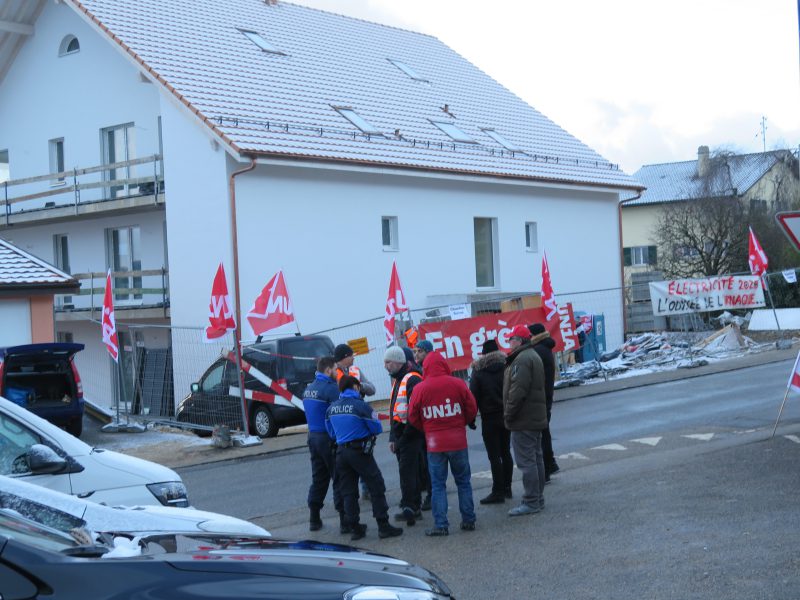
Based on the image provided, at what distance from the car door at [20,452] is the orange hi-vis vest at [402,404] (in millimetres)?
3719

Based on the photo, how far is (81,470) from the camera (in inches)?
289

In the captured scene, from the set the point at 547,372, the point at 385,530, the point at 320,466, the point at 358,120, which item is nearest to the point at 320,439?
the point at 320,466

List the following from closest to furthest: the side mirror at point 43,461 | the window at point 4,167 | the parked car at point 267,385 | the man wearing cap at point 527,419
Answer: the side mirror at point 43,461
the man wearing cap at point 527,419
the parked car at point 267,385
the window at point 4,167

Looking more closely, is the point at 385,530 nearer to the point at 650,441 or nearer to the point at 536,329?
the point at 536,329

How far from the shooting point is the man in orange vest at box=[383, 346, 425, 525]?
10289 millimetres

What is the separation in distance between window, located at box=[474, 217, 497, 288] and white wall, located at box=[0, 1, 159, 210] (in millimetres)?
8981

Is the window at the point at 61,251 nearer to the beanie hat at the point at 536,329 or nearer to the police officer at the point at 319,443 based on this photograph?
the police officer at the point at 319,443

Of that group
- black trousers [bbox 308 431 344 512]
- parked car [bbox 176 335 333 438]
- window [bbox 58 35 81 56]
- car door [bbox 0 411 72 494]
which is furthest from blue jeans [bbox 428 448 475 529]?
window [bbox 58 35 81 56]

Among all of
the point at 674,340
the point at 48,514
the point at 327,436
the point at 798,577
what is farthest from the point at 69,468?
the point at 674,340

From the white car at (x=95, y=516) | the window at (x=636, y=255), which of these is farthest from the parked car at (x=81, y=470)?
the window at (x=636, y=255)

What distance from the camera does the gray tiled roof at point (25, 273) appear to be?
767 inches

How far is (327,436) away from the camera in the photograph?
10.5 metres

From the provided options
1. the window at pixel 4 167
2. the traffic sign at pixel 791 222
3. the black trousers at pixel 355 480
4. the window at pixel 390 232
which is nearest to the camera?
the black trousers at pixel 355 480

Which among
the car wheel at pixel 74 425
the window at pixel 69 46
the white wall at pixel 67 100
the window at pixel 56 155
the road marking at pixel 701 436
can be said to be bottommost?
the road marking at pixel 701 436
